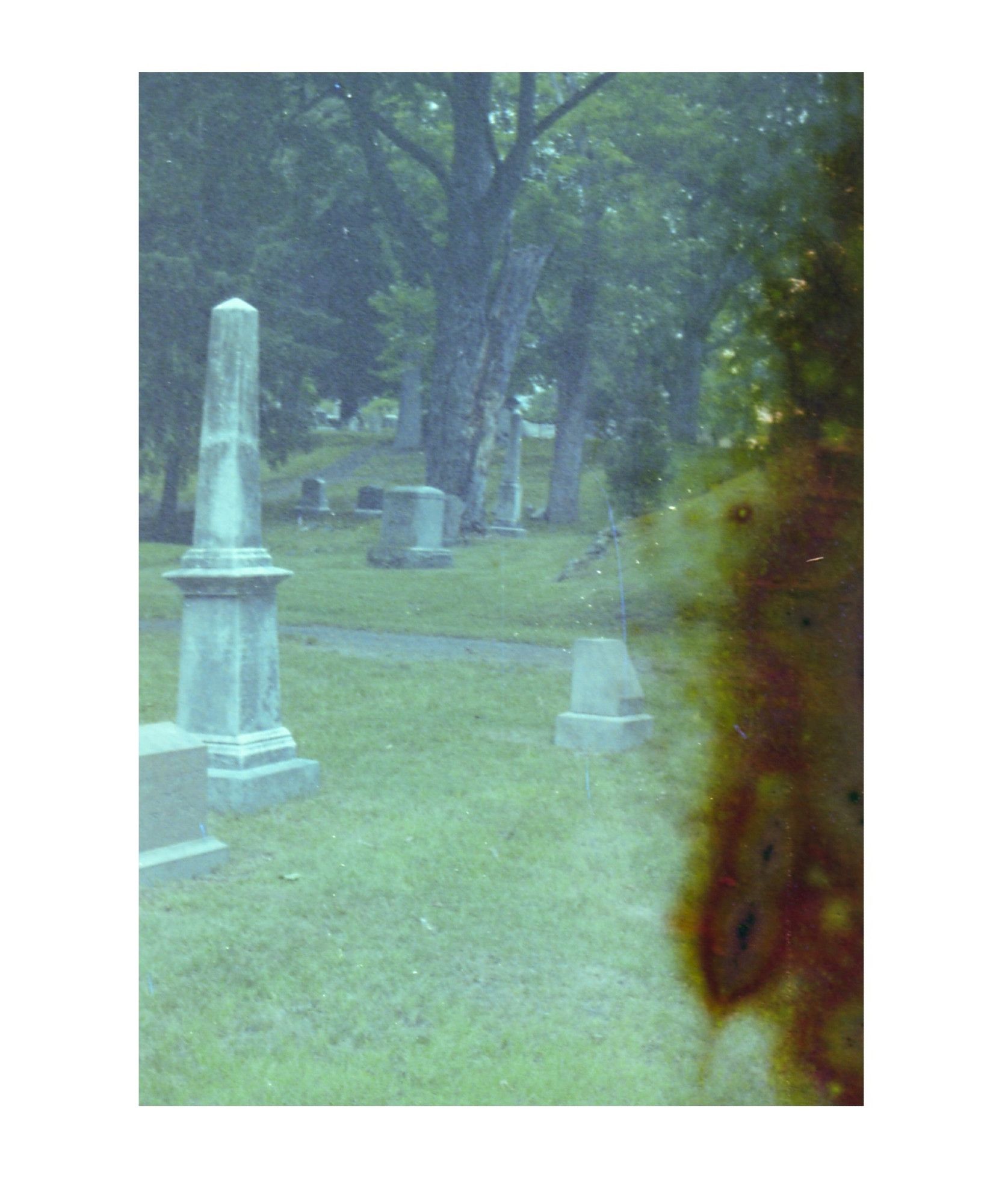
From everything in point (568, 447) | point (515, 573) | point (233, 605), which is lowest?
point (233, 605)

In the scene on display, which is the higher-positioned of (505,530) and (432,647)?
(505,530)

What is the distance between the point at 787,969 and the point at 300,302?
10.2 feet

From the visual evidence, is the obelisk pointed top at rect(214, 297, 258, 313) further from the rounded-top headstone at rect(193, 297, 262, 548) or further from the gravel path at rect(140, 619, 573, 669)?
the gravel path at rect(140, 619, 573, 669)

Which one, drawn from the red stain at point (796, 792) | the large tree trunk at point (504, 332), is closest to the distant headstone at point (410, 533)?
the large tree trunk at point (504, 332)

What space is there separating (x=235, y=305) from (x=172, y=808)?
200 cm

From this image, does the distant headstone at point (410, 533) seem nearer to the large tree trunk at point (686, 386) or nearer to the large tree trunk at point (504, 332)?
the large tree trunk at point (504, 332)

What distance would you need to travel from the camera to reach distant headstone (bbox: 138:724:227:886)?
405cm

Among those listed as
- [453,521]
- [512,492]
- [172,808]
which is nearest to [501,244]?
[512,492]

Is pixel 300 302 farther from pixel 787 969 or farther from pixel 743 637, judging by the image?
pixel 787 969

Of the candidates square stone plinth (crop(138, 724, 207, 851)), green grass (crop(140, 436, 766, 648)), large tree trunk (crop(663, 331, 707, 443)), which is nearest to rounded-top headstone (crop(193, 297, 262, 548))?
green grass (crop(140, 436, 766, 648))

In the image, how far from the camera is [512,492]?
182 inches

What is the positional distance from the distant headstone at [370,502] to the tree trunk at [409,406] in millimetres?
199

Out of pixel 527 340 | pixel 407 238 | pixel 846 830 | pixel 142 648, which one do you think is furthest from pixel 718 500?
pixel 142 648

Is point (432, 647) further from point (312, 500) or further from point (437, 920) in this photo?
point (437, 920)
